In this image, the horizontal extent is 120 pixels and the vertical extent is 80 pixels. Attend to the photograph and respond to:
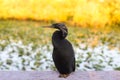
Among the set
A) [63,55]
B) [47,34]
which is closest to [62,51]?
[63,55]

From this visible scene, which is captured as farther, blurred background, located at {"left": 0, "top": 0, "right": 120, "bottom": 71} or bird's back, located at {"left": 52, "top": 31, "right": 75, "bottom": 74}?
blurred background, located at {"left": 0, "top": 0, "right": 120, "bottom": 71}

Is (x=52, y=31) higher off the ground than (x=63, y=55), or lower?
lower

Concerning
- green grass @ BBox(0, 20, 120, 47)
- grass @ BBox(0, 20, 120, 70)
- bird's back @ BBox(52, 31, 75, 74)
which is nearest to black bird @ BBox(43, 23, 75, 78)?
bird's back @ BBox(52, 31, 75, 74)

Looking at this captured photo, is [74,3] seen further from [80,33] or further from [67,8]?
[80,33]

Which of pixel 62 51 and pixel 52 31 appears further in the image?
pixel 52 31

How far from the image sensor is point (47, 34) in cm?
1053

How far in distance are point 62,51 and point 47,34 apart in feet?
21.2

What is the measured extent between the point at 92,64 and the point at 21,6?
581 cm

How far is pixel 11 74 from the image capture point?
4105 mm

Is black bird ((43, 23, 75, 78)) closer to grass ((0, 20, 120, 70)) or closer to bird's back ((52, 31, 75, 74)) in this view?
bird's back ((52, 31, 75, 74))

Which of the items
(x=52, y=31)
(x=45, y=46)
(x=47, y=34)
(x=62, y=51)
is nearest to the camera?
(x=62, y=51)

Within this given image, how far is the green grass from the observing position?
9711mm

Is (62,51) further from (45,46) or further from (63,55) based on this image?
(45,46)


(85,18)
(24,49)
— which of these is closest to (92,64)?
(24,49)
